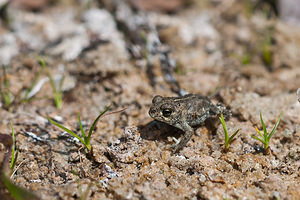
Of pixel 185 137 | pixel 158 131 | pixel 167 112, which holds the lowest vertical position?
pixel 158 131

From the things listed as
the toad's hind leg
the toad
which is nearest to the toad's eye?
the toad

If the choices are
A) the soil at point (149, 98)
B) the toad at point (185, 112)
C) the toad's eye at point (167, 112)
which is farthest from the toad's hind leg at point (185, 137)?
the toad's eye at point (167, 112)

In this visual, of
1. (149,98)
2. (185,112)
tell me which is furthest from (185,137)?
(149,98)

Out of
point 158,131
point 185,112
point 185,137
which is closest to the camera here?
point 185,137

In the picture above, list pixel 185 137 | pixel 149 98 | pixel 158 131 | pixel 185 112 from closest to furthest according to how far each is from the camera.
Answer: pixel 185 137
pixel 185 112
pixel 158 131
pixel 149 98

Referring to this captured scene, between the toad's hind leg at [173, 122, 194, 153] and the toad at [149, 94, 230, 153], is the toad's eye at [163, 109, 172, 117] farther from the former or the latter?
the toad's hind leg at [173, 122, 194, 153]

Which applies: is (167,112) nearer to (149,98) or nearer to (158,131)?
(158,131)

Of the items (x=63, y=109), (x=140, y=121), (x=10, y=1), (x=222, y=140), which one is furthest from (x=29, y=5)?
(x=222, y=140)
